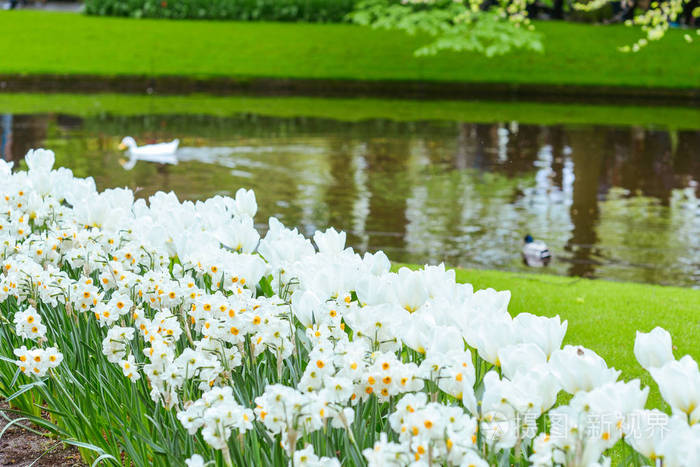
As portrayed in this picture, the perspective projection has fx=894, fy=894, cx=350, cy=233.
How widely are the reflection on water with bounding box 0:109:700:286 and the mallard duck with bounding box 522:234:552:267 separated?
0.65 feet

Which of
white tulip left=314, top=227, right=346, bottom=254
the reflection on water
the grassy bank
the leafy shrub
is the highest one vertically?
the leafy shrub

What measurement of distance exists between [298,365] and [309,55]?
24924 mm

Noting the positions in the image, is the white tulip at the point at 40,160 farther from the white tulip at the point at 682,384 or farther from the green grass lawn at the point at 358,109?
the green grass lawn at the point at 358,109

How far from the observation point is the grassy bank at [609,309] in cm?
527

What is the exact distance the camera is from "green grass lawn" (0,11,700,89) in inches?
1019

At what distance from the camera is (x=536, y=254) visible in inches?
328

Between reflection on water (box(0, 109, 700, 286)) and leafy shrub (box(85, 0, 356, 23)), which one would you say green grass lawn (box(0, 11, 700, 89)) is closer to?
leafy shrub (box(85, 0, 356, 23))

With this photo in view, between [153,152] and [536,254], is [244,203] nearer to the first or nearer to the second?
[536,254]

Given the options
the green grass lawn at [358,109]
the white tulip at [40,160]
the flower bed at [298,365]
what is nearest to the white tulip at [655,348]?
the flower bed at [298,365]

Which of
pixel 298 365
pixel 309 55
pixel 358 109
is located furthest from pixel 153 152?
pixel 309 55

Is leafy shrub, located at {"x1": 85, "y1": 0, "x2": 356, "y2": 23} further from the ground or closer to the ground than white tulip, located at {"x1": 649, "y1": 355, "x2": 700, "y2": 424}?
further from the ground

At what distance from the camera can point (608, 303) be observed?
6.36 meters

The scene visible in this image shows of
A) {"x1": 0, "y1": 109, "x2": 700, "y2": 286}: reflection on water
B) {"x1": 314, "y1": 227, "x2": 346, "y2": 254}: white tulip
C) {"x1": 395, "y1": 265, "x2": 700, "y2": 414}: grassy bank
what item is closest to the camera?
{"x1": 314, "y1": 227, "x2": 346, "y2": 254}: white tulip

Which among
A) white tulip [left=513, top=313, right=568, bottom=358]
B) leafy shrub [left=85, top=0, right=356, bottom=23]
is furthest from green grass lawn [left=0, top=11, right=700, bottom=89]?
white tulip [left=513, top=313, right=568, bottom=358]
